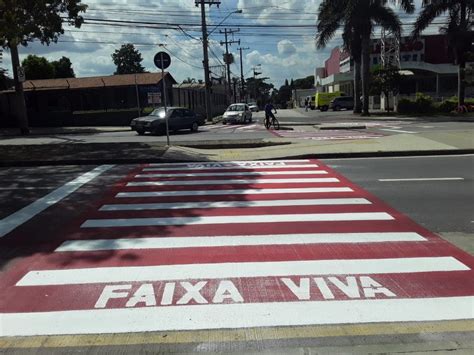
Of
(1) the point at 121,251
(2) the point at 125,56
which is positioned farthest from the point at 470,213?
(2) the point at 125,56

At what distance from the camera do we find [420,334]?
4090 mm

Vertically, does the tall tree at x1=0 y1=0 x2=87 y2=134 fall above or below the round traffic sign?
above

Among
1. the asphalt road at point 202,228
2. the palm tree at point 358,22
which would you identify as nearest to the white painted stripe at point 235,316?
the asphalt road at point 202,228

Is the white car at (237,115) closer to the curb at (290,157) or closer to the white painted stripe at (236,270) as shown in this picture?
the curb at (290,157)

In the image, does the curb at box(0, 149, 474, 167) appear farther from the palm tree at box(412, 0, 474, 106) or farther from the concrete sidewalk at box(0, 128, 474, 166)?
the palm tree at box(412, 0, 474, 106)

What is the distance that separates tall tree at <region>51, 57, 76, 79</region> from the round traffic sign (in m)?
57.9

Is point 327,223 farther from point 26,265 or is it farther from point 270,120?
point 270,120

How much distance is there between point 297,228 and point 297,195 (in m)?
2.45

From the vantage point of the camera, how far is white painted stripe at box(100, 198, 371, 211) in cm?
875

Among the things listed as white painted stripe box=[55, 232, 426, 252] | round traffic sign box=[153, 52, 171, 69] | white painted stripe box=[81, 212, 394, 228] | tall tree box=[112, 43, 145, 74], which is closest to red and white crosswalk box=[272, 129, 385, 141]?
round traffic sign box=[153, 52, 171, 69]

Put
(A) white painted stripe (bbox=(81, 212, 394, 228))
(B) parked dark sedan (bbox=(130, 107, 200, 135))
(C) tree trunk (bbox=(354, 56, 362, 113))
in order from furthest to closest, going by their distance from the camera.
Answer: (C) tree trunk (bbox=(354, 56, 362, 113)), (B) parked dark sedan (bbox=(130, 107, 200, 135)), (A) white painted stripe (bbox=(81, 212, 394, 228))

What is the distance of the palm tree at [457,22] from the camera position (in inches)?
1585

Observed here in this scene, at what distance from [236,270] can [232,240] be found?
3.74 ft

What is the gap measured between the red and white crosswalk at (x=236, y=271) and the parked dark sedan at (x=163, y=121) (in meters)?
18.4
